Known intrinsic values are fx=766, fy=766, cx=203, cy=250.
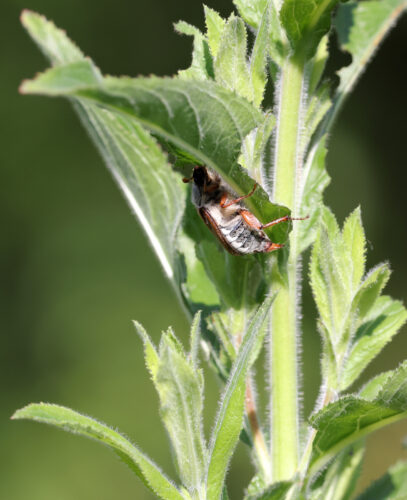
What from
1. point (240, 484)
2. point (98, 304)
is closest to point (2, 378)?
point (98, 304)

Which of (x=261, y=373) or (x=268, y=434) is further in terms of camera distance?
(x=261, y=373)

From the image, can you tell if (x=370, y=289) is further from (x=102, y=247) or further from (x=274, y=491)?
(x=102, y=247)

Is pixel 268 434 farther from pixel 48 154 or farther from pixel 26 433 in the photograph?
pixel 48 154

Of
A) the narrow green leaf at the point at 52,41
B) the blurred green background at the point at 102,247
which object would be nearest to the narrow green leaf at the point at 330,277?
the narrow green leaf at the point at 52,41

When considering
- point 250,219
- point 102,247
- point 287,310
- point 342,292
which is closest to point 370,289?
point 342,292

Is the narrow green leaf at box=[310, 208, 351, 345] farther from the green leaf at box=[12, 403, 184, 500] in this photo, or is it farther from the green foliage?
the green leaf at box=[12, 403, 184, 500]

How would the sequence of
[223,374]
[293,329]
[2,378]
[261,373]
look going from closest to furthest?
[293,329] → [223,374] → [261,373] → [2,378]

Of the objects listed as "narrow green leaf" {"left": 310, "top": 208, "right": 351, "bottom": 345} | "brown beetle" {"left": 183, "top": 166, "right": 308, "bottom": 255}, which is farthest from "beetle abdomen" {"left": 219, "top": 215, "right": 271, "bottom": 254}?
"narrow green leaf" {"left": 310, "top": 208, "right": 351, "bottom": 345}
